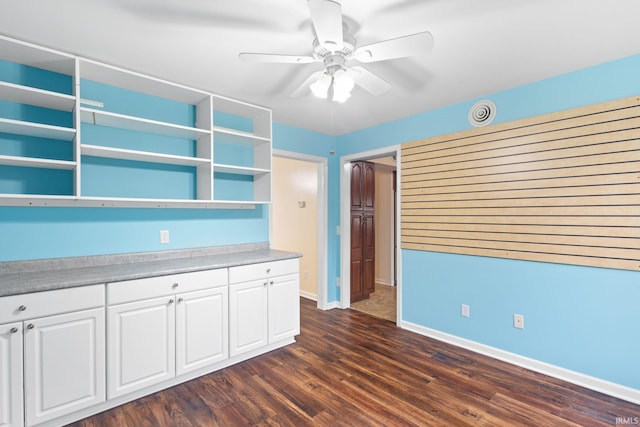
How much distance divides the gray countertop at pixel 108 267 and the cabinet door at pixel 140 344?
0.75ft

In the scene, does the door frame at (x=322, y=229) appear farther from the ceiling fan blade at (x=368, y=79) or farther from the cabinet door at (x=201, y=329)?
the ceiling fan blade at (x=368, y=79)

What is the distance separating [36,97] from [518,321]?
13.2 feet

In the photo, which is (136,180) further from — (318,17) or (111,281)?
(318,17)

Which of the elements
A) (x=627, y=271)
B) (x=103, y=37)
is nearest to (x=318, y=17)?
(x=103, y=37)

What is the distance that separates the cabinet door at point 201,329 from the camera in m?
2.26

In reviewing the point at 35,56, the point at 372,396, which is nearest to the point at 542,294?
the point at 372,396

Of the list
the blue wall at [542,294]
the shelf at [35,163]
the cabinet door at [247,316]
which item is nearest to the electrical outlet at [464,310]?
the blue wall at [542,294]

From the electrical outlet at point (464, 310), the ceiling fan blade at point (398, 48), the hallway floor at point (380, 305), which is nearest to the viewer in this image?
the ceiling fan blade at point (398, 48)

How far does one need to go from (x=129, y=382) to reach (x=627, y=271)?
139 inches

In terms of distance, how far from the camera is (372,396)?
2152 millimetres

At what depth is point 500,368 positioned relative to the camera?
2.54m

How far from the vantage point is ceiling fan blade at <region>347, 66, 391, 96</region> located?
1865 millimetres

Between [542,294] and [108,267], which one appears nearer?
[108,267]

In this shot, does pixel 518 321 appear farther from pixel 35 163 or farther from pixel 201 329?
pixel 35 163
